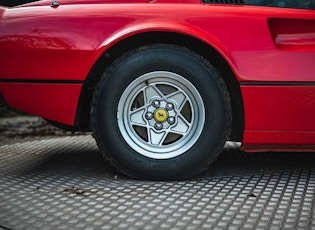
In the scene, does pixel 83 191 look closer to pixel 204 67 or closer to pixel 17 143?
pixel 204 67

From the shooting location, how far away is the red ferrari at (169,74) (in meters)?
2.77

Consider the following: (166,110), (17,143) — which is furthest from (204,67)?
(17,143)

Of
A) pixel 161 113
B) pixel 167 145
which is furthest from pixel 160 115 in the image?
pixel 167 145

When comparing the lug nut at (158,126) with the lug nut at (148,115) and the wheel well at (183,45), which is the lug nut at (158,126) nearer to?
the lug nut at (148,115)

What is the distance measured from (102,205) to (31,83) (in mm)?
870

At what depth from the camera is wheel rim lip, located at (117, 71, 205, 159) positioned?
284 cm

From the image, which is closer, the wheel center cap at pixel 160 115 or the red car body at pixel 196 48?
the red car body at pixel 196 48

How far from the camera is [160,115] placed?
2875mm

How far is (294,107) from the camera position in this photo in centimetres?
279

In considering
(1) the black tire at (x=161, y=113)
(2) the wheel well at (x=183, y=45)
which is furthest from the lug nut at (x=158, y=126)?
(2) the wheel well at (x=183, y=45)

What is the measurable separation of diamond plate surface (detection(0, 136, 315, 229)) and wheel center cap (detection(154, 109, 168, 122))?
1.13 feet

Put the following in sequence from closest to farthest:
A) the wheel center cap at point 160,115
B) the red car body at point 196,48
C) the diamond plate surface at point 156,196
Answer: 1. the diamond plate surface at point 156,196
2. the red car body at point 196,48
3. the wheel center cap at point 160,115

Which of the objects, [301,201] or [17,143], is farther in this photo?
[17,143]

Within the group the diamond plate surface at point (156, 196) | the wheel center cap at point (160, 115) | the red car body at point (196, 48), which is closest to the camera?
the diamond plate surface at point (156, 196)
